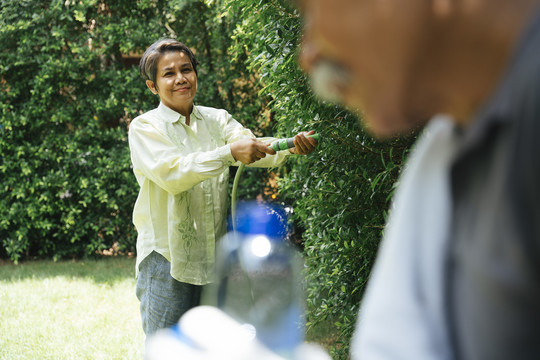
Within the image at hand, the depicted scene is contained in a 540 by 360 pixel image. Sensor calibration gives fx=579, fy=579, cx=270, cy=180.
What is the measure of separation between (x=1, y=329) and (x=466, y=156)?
542 cm

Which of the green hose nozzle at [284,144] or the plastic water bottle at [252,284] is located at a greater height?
the green hose nozzle at [284,144]

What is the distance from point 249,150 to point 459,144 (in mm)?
2063

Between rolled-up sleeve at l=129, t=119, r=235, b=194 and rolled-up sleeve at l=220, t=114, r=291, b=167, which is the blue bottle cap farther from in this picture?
rolled-up sleeve at l=129, t=119, r=235, b=194

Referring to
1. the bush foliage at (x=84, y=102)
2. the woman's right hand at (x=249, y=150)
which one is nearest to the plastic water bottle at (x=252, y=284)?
the woman's right hand at (x=249, y=150)

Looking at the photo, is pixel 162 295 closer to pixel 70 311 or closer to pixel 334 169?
pixel 334 169

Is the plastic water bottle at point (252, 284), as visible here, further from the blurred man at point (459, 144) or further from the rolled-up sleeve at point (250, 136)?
the blurred man at point (459, 144)

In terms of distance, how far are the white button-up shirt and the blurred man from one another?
2.03m

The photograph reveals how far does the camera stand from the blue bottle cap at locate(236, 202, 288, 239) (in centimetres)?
545

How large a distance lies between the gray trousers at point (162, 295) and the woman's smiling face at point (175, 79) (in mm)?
850

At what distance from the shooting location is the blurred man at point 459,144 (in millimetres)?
678

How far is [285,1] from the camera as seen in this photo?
296 centimetres

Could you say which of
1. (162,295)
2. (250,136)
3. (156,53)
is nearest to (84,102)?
(156,53)

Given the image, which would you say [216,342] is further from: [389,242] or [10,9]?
[10,9]

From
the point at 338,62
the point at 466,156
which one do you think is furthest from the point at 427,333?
the point at 338,62
